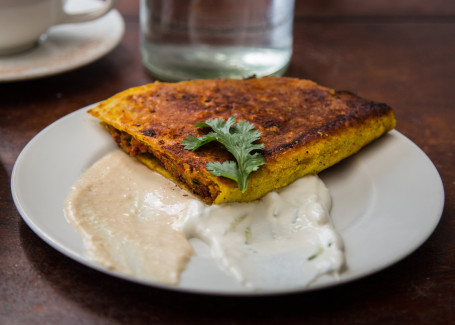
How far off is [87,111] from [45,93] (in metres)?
0.52

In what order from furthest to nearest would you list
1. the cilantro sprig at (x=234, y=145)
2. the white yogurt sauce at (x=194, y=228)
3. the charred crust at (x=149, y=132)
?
the charred crust at (x=149, y=132) → the cilantro sprig at (x=234, y=145) → the white yogurt sauce at (x=194, y=228)

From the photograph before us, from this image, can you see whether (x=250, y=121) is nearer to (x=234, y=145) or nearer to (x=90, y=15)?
(x=234, y=145)

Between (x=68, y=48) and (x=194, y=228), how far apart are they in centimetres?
128

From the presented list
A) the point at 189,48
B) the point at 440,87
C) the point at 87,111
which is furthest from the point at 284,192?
the point at 440,87

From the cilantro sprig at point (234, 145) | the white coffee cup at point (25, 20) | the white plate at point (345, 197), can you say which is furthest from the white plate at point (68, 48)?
the cilantro sprig at point (234, 145)

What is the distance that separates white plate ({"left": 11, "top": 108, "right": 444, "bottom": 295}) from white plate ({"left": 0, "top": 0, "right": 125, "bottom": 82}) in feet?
1.40

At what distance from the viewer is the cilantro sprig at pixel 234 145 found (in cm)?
136

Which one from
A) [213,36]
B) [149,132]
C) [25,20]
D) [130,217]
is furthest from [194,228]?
[25,20]

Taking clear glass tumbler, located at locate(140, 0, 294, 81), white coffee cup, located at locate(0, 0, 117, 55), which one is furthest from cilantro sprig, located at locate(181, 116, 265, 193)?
white coffee cup, located at locate(0, 0, 117, 55)

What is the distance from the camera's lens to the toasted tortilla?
4.75 ft

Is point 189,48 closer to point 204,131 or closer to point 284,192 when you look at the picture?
point 204,131

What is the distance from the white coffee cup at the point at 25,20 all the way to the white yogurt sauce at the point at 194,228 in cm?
85

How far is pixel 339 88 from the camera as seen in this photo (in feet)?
7.59

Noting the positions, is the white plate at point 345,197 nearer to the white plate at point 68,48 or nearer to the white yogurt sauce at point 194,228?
the white yogurt sauce at point 194,228
